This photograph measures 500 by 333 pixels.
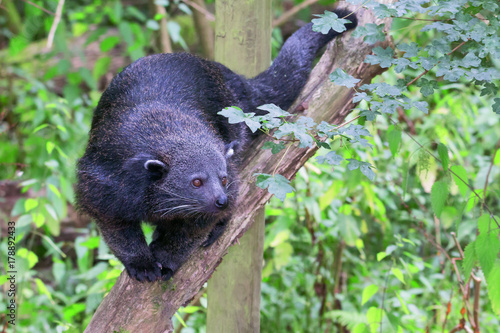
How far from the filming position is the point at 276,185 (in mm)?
1922

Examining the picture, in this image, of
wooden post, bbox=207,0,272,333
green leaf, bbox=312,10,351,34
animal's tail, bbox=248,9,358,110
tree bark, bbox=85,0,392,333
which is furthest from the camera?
animal's tail, bbox=248,9,358,110

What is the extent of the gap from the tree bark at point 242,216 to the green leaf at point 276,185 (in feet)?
2.37

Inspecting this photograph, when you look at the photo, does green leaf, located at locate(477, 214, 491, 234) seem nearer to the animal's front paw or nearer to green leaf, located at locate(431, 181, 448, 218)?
green leaf, located at locate(431, 181, 448, 218)

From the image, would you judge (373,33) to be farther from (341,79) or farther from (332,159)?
(332,159)

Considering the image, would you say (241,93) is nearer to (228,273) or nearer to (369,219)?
(228,273)

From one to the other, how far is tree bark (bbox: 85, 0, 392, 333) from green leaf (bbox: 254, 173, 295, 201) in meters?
0.72

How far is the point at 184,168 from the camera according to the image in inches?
98.0

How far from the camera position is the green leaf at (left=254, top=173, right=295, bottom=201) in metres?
1.88

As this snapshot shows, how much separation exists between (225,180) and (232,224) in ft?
1.00

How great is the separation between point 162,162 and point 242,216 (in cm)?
56

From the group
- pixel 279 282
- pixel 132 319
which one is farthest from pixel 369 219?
pixel 132 319

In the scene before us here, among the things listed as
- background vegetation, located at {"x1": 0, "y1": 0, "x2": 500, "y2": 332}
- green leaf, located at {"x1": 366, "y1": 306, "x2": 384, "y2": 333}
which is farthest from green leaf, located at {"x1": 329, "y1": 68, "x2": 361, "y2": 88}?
green leaf, located at {"x1": 366, "y1": 306, "x2": 384, "y2": 333}

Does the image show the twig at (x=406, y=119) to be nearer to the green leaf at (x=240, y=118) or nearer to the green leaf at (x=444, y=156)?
the green leaf at (x=444, y=156)

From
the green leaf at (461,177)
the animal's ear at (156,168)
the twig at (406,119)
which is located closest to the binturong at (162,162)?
the animal's ear at (156,168)
